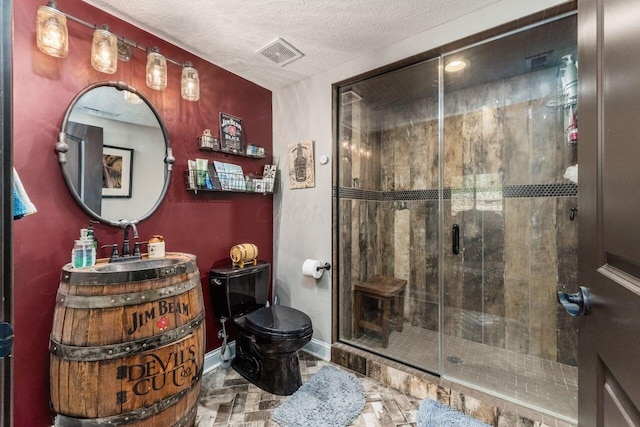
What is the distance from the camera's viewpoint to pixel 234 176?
2053 mm

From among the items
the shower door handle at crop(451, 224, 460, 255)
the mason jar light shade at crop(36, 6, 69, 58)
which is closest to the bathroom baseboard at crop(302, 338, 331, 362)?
the shower door handle at crop(451, 224, 460, 255)

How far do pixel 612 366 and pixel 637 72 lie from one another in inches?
20.8

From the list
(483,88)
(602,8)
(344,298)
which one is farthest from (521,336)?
(602,8)

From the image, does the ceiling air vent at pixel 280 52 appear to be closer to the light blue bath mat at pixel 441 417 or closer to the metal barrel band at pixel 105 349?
the metal barrel band at pixel 105 349

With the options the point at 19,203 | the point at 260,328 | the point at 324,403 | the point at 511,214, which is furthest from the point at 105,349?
the point at 511,214

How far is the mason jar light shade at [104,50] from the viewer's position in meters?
1.36

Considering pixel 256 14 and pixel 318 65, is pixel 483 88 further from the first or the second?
pixel 256 14

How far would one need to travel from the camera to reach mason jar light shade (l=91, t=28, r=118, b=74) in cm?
136

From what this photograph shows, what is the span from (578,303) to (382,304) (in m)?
1.74

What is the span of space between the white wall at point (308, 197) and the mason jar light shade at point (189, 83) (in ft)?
2.63

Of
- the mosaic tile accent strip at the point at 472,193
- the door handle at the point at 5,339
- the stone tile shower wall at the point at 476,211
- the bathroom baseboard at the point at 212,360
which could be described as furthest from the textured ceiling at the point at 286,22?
the bathroom baseboard at the point at 212,360

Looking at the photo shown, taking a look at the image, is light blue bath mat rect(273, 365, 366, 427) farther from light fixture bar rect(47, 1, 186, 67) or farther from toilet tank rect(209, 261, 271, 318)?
light fixture bar rect(47, 1, 186, 67)

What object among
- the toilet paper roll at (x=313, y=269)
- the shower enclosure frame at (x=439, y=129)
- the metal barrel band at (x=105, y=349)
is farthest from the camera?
the toilet paper roll at (x=313, y=269)

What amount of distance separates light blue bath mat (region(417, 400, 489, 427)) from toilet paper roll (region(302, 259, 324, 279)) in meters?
1.05
